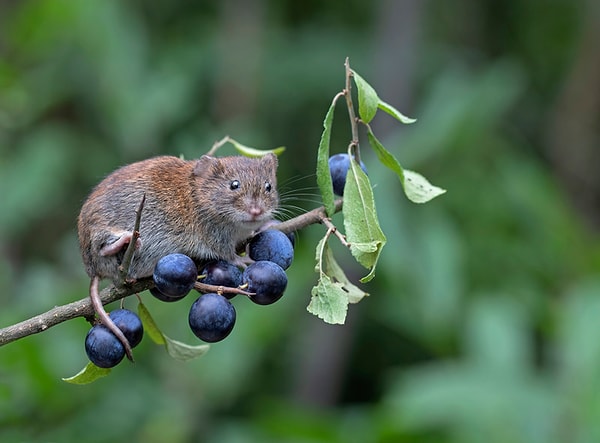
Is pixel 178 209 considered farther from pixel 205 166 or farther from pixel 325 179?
pixel 325 179

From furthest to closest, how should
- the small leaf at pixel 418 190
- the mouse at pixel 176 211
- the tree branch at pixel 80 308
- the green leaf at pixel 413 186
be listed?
the mouse at pixel 176 211 < the small leaf at pixel 418 190 < the green leaf at pixel 413 186 < the tree branch at pixel 80 308

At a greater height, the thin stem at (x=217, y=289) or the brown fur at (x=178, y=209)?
the thin stem at (x=217, y=289)

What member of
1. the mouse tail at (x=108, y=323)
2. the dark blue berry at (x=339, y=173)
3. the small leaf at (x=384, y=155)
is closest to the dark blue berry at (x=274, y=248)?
the dark blue berry at (x=339, y=173)

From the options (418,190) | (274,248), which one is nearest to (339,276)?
(274,248)

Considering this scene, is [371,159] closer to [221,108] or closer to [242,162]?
[221,108]

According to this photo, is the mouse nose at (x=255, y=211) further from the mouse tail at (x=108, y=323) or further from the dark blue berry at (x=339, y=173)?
the mouse tail at (x=108, y=323)

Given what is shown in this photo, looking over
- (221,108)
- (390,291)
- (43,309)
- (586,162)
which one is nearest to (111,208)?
(43,309)

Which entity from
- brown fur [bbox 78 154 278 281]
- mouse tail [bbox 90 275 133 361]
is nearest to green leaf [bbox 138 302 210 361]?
brown fur [bbox 78 154 278 281]
